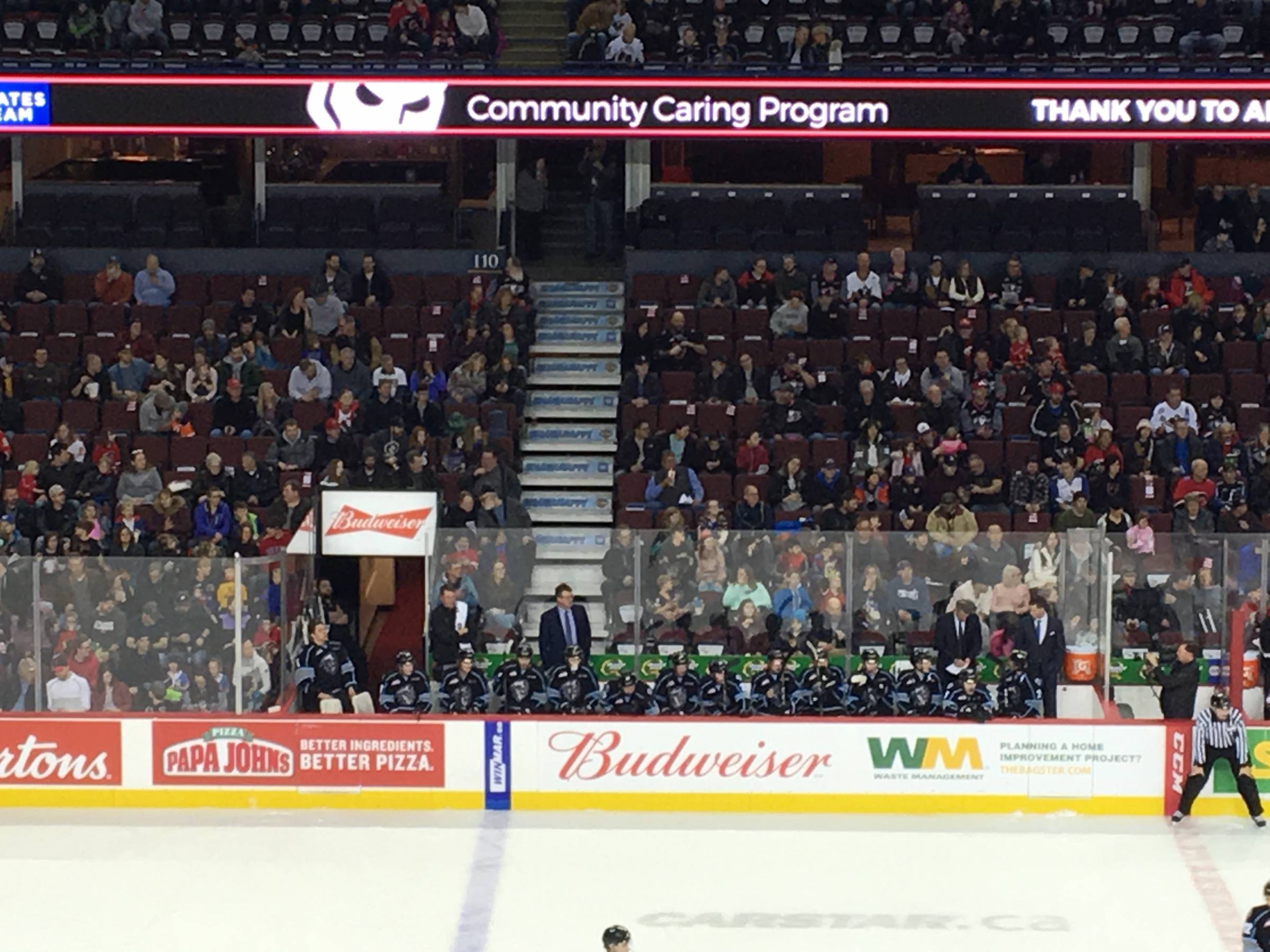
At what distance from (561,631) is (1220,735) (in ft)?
15.0

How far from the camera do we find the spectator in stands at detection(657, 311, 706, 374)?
20609mm

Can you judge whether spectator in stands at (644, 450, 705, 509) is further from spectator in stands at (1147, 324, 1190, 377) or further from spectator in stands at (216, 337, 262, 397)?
spectator in stands at (1147, 324, 1190, 377)

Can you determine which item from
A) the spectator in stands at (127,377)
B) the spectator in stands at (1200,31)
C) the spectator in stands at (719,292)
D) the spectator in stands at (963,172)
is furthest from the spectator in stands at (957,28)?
the spectator in stands at (127,377)

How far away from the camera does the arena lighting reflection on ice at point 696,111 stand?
19.9m

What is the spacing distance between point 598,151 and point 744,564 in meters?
8.23

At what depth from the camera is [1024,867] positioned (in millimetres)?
14812

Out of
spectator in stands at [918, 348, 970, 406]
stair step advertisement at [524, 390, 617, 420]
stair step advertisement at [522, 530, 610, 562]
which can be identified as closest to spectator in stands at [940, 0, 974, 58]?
spectator in stands at [918, 348, 970, 406]

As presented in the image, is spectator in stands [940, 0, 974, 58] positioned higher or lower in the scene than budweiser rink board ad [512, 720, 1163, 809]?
higher

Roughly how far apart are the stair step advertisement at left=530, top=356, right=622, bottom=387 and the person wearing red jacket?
5130mm

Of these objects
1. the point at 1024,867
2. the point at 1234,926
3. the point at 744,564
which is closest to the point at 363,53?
the point at 744,564

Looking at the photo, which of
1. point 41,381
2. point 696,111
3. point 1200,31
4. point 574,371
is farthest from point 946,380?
point 41,381

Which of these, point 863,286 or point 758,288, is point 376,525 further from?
point 863,286

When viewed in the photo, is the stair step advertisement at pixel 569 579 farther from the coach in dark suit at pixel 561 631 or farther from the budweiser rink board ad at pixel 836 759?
the budweiser rink board ad at pixel 836 759

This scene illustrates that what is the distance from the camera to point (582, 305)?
22.6 metres
